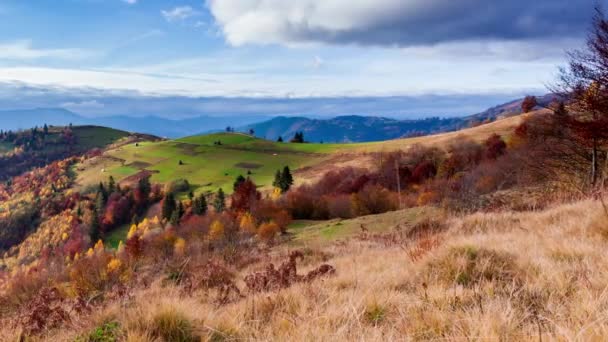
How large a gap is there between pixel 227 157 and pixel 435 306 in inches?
5523

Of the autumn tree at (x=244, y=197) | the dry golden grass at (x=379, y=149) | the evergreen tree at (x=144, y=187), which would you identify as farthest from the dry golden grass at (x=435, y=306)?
the evergreen tree at (x=144, y=187)

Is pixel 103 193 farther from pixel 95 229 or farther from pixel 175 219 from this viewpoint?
pixel 175 219

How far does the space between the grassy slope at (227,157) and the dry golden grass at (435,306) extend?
334 feet

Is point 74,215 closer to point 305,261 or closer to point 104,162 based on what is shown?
point 104,162

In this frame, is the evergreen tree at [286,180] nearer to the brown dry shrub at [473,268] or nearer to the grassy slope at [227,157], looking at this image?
the grassy slope at [227,157]

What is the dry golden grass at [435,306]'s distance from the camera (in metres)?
2.64

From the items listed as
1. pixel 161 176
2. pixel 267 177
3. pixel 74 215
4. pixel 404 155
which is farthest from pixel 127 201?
pixel 404 155

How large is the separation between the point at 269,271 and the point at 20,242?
17844 centimetres

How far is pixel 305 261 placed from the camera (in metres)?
12.2

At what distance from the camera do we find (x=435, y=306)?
3.29 meters

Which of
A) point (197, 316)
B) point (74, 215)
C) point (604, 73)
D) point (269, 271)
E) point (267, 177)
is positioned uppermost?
point (604, 73)

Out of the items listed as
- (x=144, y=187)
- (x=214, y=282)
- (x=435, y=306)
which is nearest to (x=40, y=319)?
(x=214, y=282)

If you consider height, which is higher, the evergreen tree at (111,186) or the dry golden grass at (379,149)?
the dry golden grass at (379,149)

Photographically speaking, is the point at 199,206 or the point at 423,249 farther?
the point at 199,206
